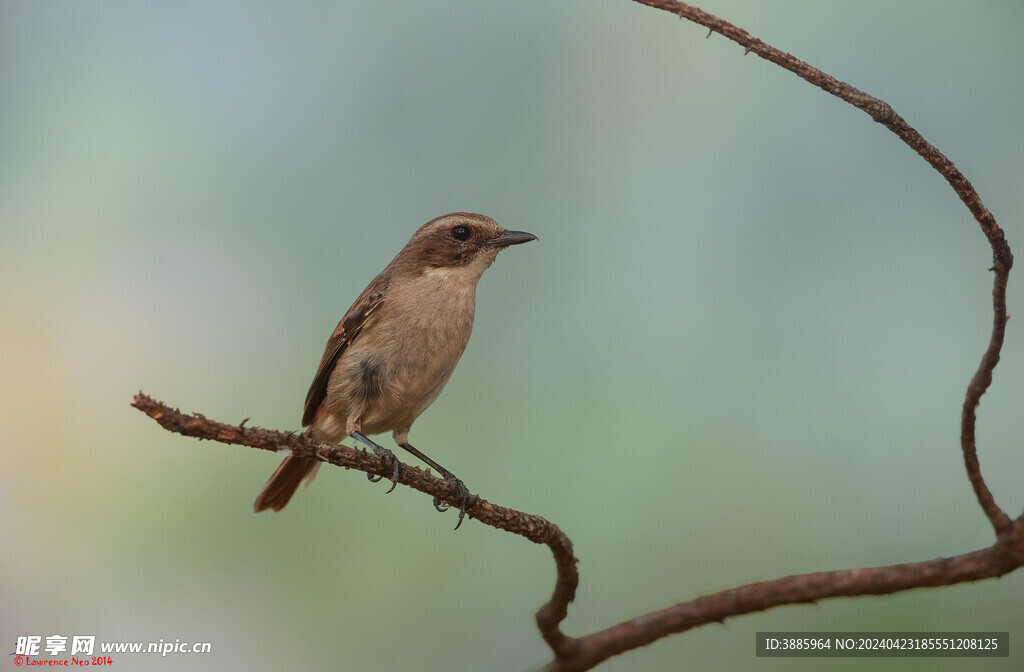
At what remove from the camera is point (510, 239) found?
400 centimetres

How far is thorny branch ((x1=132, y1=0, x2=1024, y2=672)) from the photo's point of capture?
2.21m

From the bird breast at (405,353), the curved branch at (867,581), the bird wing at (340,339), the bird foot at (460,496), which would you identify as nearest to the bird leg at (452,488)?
the bird foot at (460,496)

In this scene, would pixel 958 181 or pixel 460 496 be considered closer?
pixel 958 181

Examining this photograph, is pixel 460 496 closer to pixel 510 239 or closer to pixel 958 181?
pixel 510 239

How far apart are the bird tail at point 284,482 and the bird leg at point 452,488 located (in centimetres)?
50

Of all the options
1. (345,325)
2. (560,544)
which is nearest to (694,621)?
(560,544)

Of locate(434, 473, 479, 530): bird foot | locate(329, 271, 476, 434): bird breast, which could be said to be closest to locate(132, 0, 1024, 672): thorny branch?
locate(434, 473, 479, 530): bird foot

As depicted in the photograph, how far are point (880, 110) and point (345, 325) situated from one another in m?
2.65

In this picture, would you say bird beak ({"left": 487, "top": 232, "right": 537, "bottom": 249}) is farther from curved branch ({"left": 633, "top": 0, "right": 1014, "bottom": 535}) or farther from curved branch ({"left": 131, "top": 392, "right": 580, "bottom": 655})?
curved branch ({"left": 633, "top": 0, "right": 1014, "bottom": 535})

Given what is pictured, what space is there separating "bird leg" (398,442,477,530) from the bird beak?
40.9 inches

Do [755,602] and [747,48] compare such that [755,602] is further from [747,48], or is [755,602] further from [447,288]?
[447,288]

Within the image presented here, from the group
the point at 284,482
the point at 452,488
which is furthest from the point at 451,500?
the point at 284,482

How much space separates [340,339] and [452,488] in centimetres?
119

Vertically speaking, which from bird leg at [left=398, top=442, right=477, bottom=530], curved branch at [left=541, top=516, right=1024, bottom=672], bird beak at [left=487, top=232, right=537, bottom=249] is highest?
bird beak at [left=487, top=232, right=537, bottom=249]
